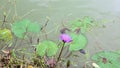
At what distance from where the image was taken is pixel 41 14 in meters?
2.08

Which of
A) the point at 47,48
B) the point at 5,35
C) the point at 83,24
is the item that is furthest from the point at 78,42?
the point at 5,35

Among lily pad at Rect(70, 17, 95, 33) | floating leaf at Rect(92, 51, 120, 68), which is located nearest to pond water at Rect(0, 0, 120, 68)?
lily pad at Rect(70, 17, 95, 33)

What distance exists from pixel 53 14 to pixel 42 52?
54 centimetres

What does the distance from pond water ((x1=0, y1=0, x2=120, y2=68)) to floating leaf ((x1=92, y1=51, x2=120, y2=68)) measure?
20cm

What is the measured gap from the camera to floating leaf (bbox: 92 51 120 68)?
5.10 feet

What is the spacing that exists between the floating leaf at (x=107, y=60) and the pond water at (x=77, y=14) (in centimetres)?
20

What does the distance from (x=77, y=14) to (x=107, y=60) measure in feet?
2.02

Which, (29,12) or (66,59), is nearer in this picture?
(66,59)

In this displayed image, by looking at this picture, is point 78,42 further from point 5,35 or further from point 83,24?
point 5,35

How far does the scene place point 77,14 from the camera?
2113 millimetres

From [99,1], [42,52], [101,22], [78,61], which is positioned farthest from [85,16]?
[42,52]

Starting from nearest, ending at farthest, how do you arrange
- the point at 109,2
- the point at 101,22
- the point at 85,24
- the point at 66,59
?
1. the point at 66,59
2. the point at 85,24
3. the point at 101,22
4. the point at 109,2

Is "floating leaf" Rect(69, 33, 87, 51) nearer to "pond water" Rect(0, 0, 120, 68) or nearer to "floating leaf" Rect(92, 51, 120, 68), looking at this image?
"floating leaf" Rect(92, 51, 120, 68)

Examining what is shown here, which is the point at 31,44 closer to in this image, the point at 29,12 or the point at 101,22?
the point at 29,12
